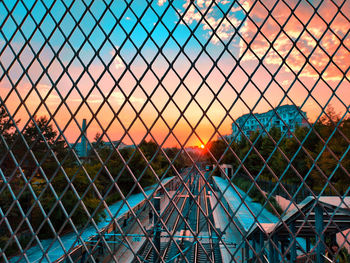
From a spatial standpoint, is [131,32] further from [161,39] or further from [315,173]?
[315,173]

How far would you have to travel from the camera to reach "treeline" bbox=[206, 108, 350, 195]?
5.41 ft

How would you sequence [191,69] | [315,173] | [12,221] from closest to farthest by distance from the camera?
1. [191,69]
2. [12,221]
3. [315,173]

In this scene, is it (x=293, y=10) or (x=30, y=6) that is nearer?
(x=293, y=10)

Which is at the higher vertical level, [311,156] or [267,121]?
[267,121]

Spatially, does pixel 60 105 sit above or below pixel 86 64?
below

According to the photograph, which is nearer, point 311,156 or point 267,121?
point 311,156

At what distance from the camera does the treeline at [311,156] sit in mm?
1649

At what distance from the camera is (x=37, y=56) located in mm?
1768

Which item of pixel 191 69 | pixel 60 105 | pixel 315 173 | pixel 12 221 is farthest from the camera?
pixel 315 173

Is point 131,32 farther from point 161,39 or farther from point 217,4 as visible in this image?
point 217,4

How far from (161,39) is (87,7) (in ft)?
1.84

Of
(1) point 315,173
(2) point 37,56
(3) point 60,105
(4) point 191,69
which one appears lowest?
(3) point 60,105

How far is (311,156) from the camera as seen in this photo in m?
1.68

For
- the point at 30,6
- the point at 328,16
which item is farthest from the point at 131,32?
the point at 328,16
